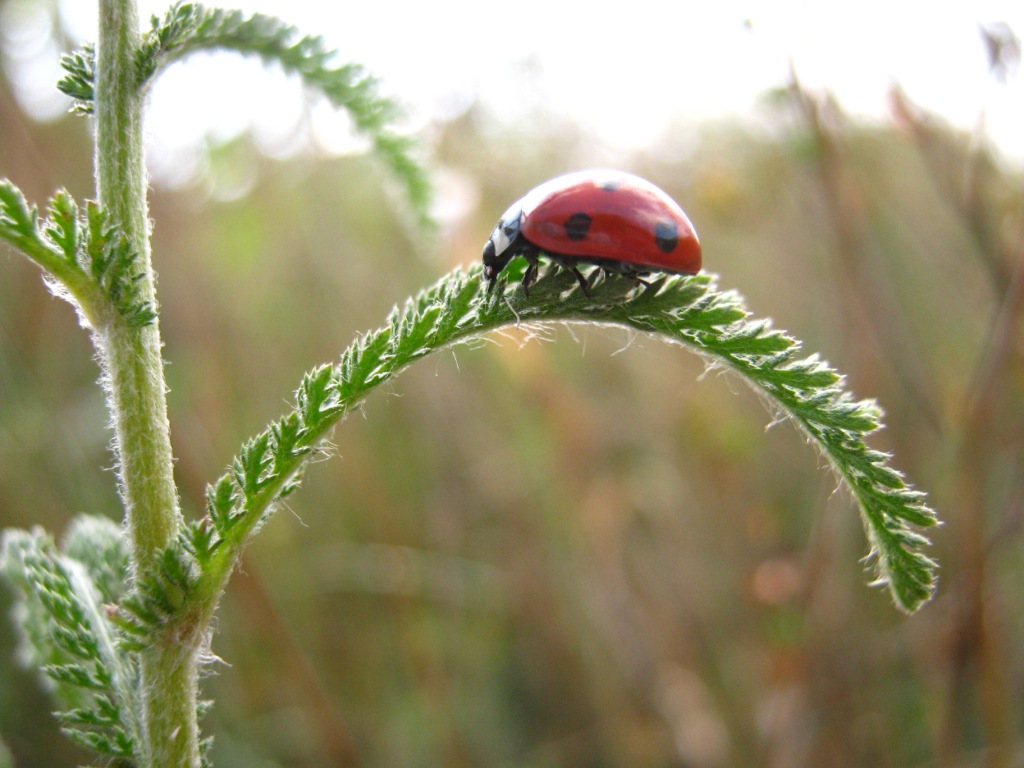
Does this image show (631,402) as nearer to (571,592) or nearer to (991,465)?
(571,592)

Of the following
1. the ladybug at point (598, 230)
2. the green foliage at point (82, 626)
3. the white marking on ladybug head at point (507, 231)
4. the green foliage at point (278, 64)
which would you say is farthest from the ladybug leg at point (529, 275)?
the green foliage at point (82, 626)

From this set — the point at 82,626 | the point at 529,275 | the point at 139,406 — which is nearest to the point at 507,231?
the point at 529,275

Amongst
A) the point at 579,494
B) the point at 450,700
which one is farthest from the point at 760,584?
the point at 450,700

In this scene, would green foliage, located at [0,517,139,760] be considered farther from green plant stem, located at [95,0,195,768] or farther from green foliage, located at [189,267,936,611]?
green foliage, located at [189,267,936,611]

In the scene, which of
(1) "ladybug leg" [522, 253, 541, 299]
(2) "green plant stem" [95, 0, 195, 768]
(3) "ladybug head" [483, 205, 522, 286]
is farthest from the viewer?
(3) "ladybug head" [483, 205, 522, 286]

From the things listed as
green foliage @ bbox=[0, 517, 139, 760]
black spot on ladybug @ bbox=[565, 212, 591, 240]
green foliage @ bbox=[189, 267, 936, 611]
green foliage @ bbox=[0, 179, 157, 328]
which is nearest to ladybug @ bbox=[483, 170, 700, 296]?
black spot on ladybug @ bbox=[565, 212, 591, 240]
